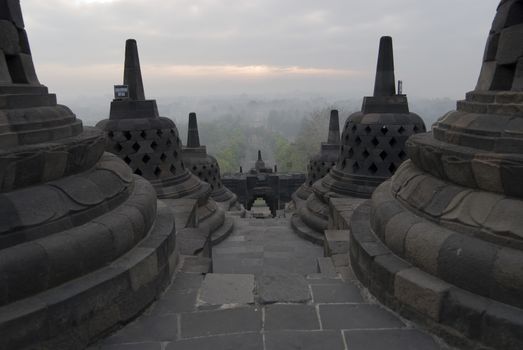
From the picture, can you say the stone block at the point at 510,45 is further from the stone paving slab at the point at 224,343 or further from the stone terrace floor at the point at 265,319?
the stone paving slab at the point at 224,343

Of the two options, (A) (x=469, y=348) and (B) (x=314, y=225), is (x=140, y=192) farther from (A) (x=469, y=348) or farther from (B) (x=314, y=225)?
(B) (x=314, y=225)

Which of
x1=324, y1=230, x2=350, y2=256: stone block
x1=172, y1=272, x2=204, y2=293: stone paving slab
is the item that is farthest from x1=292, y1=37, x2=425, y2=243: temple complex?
x1=172, y1=272, x2=204, y2=293: stone paving slab

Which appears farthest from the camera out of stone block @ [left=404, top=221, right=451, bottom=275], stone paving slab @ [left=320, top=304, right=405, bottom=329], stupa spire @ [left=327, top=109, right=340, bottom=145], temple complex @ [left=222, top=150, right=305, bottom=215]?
temple complex @ [left=222, top=150, right=305, bottom=215]

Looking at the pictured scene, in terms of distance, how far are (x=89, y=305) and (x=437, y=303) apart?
2.02m

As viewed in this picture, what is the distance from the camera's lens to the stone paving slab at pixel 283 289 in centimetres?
276

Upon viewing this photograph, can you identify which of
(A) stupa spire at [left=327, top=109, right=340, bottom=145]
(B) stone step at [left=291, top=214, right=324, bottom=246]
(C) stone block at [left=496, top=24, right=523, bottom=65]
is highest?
(C) stone block at [left=496, top=24, right=523, bottom=65]

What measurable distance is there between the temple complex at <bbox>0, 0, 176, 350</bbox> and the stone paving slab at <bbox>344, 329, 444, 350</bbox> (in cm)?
141

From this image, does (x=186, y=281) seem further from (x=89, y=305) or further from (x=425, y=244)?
(x=425, y=244)

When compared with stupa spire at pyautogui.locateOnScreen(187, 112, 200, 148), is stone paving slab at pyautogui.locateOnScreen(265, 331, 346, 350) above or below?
above

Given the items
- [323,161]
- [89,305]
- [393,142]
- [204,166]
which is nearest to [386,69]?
[393,142]

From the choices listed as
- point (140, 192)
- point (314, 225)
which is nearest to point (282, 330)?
point (140, 192)

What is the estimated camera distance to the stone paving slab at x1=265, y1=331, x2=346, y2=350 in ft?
7.43

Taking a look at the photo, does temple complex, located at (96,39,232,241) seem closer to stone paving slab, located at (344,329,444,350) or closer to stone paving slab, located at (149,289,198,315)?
stone paving slab, located at (149,289,198,315)

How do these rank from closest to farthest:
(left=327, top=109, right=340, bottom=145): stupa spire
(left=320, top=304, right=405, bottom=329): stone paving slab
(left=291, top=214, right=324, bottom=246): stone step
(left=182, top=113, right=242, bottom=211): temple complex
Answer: (left=320, top=304, right=405, bottom=329): stone paving slab → (left=291, top=214, right=324, bottom=246): stone step → (left=182, top=113, right=242, bottom=211): temple complex → (left=327, top=109, right=340, bottom=145): stupa spire
